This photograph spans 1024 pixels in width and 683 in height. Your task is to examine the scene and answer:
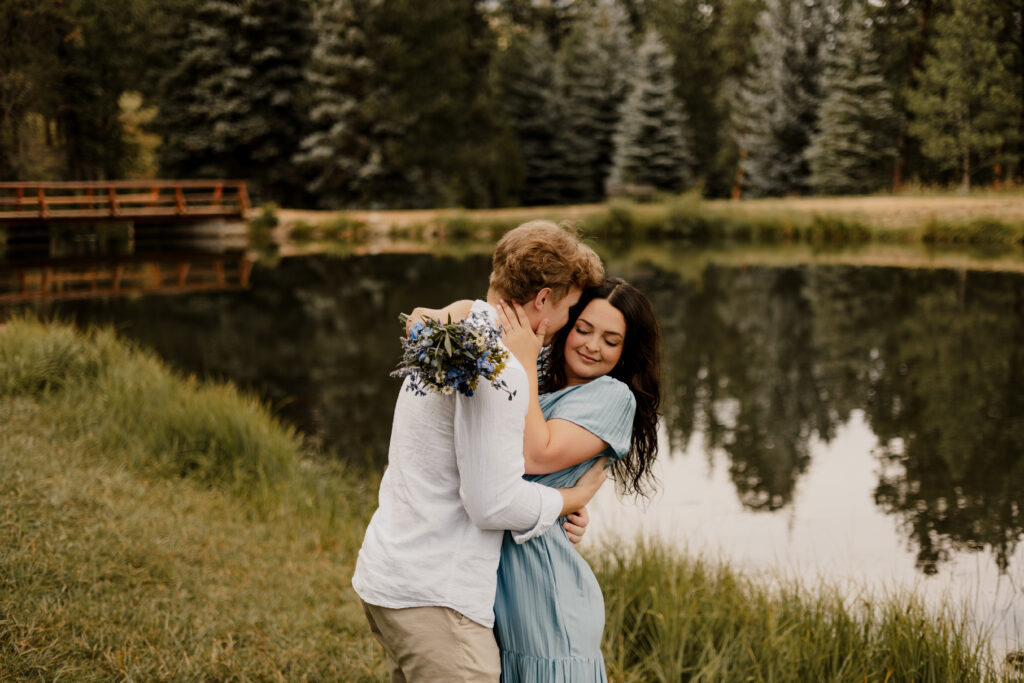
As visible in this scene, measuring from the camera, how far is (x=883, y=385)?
1045cm

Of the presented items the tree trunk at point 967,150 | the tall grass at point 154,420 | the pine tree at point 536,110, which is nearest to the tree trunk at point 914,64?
the tree trunk at point 967,150

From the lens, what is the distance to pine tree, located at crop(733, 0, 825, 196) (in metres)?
36.3

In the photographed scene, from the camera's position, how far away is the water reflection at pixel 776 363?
291 inches

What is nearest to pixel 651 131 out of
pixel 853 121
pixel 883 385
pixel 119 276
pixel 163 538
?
pixel 853 121

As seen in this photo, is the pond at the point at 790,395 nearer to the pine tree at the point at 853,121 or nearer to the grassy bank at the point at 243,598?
the grassy bank at the point at 243,598

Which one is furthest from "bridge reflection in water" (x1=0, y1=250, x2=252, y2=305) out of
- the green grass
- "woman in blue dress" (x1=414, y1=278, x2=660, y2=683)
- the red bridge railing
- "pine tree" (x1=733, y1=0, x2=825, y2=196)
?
"pine tree" (x1=733, y1=0, x2=825, y2=196)

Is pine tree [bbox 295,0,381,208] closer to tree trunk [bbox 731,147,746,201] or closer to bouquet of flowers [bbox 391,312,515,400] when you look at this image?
tree trunk [bbox 731,147,746,201]

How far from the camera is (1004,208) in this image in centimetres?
2405

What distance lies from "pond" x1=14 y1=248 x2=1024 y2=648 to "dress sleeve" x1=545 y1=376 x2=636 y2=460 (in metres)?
2.94

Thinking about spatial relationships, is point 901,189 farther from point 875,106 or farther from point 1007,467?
point 1007,467

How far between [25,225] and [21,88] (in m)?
9.08

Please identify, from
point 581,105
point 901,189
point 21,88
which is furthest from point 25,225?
point 901,189

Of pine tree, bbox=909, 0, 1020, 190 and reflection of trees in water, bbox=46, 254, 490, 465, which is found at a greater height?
pine tree, bbox=909, 0, 1020, 190

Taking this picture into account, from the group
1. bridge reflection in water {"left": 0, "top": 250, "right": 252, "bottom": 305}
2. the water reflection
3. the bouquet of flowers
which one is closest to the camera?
the bouquet of flowers
